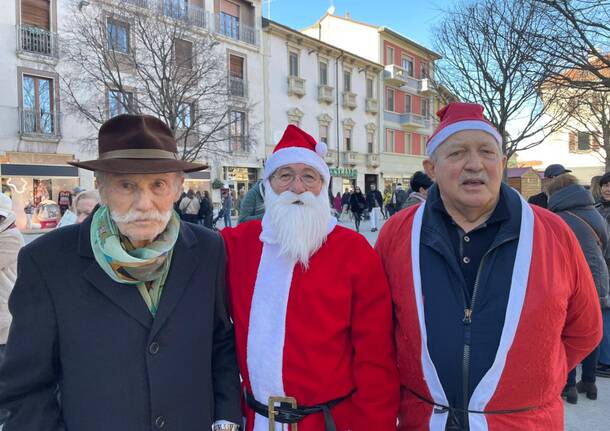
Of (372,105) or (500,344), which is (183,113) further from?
(372,105)

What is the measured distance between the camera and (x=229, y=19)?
76.1 ft

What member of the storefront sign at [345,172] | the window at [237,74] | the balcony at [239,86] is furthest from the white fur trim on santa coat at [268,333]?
the storefront sign at [345,172]

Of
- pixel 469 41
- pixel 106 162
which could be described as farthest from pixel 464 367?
pixel 469 41

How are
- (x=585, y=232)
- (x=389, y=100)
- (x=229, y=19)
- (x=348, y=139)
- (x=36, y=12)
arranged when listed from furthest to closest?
(x=389, y=100) → (x=348, y=139) → (x=229, y=19) → (x=36, y=12) → (x=585, y=232)

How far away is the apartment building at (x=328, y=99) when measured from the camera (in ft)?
83.5

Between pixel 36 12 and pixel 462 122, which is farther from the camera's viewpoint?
pixel 36 12

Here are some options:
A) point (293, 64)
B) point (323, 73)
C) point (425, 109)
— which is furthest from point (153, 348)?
point (425, 109)

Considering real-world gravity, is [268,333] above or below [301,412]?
above

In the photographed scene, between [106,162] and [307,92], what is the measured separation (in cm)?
2681

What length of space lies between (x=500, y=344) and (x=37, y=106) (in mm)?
19472

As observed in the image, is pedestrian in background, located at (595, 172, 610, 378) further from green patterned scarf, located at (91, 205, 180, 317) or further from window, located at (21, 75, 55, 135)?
window, located at (21, 75, 55, 135)

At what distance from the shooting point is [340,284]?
1872 millimetres

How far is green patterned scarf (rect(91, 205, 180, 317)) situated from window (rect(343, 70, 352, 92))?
29.7m

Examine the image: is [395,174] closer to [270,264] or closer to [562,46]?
[562,46]
